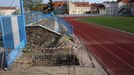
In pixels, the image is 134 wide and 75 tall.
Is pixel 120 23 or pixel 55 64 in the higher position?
pixel 55 64

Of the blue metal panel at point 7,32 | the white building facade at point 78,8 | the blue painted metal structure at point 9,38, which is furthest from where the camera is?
the white building facade at point 78,8

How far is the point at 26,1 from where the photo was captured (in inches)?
2349

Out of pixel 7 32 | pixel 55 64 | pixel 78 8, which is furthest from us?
pixel 78 8

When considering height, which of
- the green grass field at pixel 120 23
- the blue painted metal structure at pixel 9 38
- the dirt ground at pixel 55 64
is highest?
the blue painted metal structure at pixel 9 38

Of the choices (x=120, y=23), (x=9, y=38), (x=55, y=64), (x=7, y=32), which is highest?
(x=7, y=32)

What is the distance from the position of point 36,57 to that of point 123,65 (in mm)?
4602

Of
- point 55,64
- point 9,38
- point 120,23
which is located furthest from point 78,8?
point 9,38

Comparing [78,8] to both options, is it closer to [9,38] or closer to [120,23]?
[120,23]

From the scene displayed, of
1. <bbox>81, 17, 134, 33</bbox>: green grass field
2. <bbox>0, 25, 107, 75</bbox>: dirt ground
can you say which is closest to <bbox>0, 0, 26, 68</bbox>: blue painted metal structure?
<bbox>0, 25, 107, 75</bbox>: dirt ground

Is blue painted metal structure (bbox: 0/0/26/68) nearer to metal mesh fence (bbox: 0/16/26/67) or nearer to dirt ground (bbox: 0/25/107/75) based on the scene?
metal mesh fence (bbox: 0/16/26/67)

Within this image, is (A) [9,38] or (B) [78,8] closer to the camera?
(A) [9,38]

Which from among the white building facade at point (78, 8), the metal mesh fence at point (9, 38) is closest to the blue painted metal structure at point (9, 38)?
the metal mesh fence at point (9, 38)

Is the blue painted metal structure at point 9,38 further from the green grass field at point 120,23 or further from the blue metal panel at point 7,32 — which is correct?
the green grass field at point 120,23

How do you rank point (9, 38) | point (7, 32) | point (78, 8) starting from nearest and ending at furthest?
→ point (7, 32) < point (9, 38) < point (78, 8)
